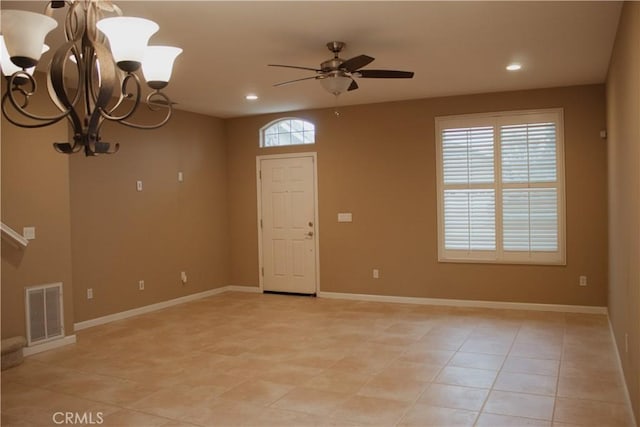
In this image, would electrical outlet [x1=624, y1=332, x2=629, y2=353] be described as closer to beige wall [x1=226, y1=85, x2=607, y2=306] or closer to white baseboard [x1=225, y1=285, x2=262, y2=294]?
beige wall [x1=226, y1=85, x2=607, y2=306]

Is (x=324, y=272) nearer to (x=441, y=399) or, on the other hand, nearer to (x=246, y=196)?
(x=246, y=196)

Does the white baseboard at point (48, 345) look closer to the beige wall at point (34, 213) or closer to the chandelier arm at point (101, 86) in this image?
the beige wall at point (34, 213)

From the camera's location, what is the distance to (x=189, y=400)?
3.59 meters

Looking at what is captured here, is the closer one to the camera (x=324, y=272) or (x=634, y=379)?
(x=634, y=379)

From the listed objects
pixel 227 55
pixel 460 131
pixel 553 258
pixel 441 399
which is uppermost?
pixel 227 55

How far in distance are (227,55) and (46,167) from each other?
82.4 inches

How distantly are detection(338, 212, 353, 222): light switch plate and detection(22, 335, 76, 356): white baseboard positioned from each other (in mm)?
3682

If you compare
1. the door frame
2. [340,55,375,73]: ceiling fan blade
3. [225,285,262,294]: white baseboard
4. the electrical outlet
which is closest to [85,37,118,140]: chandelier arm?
[340,55,375,73]: ceiling fan blade

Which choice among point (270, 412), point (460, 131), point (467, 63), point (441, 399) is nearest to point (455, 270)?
point (460, 131)

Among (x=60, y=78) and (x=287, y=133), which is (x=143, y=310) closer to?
(x=287, y=133)

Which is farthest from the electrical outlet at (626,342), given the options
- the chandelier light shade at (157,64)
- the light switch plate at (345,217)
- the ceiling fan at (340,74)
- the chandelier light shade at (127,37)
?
the light switch plate at (345,217)

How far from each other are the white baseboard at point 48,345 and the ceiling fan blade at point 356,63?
3766 millimetres

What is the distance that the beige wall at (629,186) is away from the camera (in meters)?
2.80

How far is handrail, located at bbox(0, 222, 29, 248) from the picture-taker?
14.5 feet
